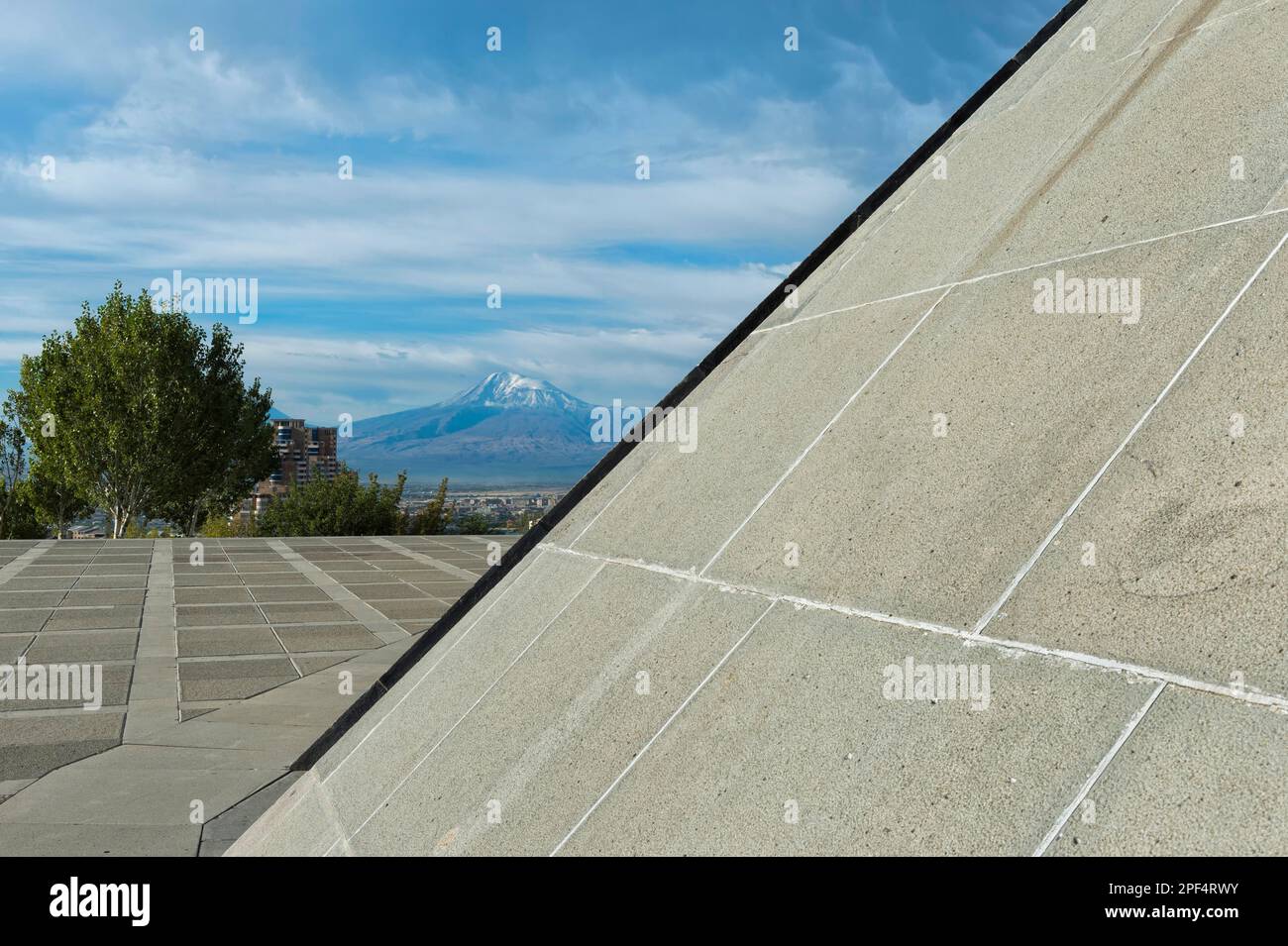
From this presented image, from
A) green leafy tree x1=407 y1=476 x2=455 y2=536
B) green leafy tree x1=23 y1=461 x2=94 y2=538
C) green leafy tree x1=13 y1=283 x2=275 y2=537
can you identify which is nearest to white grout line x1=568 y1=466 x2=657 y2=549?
green leafy tree x1=407 y1=476 x2=455 y2=536

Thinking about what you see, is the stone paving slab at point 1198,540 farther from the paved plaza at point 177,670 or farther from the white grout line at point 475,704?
the paved plaza at point 177,670

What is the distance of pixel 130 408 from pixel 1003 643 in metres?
39.2

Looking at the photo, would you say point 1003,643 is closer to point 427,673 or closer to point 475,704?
point 475,704

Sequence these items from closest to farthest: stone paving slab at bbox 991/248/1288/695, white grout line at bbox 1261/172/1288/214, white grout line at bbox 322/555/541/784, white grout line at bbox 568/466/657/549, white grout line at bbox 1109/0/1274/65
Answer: stone paving slab at bbox 991/248/1288/695 → white grout line at bbox 1261/172/1288/214 → white grout line at bbox 1109/0/1274/65 → white grout line at bbox 322/555/541/784 → white grout line at bbox 568/466/657/549

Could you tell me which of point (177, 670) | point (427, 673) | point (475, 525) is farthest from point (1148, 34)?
point (475, 525)

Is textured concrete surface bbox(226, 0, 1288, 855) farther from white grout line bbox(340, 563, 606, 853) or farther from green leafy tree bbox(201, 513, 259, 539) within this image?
green leafy tree bbox(201, 513, 259, 539)

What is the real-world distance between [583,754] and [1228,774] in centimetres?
201

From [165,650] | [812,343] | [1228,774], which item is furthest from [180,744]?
[1228,774]

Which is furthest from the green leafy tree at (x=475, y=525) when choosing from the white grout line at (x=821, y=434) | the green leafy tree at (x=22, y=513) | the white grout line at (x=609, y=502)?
the white grout line at (x=821, y=434)

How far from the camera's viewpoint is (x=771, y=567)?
3441mm

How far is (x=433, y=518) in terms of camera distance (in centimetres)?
3020

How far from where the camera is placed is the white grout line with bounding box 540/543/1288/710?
192 cm

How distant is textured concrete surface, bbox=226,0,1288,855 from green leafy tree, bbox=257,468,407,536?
2501 centimetres
